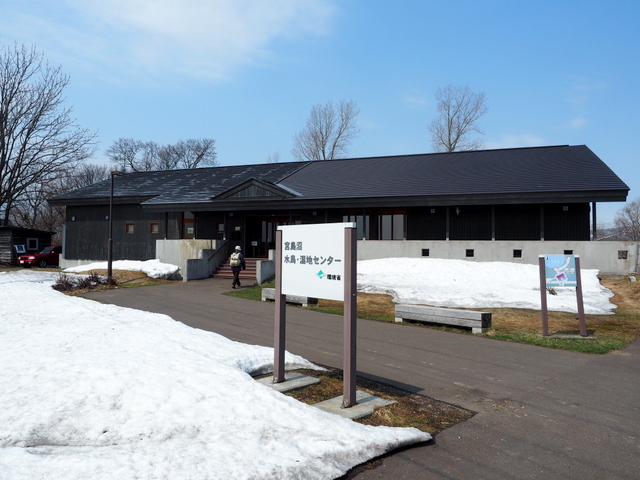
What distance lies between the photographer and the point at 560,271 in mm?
10523

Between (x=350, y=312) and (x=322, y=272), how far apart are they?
0.65 metres

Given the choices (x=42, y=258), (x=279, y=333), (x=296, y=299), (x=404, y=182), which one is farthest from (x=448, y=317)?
(x=42, y=258)

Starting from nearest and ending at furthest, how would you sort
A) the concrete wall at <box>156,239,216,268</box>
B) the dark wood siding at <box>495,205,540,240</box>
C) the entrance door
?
the dark wood siding at <box>495,205,540,240</box>
the concrete wall at <box>156,239,216,268</box>
the entrance door

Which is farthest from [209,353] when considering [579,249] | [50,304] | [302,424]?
[579,249]

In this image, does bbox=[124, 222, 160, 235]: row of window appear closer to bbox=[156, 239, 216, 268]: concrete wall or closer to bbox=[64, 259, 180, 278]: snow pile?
bbox=[64, 259, 180, 278]: snow pile

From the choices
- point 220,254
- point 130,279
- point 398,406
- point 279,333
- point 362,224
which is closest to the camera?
point 398,406

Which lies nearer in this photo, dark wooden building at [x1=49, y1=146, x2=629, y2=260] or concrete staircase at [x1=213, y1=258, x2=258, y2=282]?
dark wooden building at [x1=49, y1=146, x2=629, y2=260]

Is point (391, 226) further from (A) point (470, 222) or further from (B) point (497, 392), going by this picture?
(B) point (497, 392)

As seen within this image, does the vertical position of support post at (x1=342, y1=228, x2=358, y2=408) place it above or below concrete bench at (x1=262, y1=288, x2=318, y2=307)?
above

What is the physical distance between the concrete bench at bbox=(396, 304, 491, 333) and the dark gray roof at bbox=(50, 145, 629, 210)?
10.9 metres

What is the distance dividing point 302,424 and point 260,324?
23.2 feet

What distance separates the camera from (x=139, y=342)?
7.61 metres

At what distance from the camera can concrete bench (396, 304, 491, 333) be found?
10938mm

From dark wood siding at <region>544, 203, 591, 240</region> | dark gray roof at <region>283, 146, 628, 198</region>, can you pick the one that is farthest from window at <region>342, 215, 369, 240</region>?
dark wood siding at <region>544, 203, 591, 240</region>
